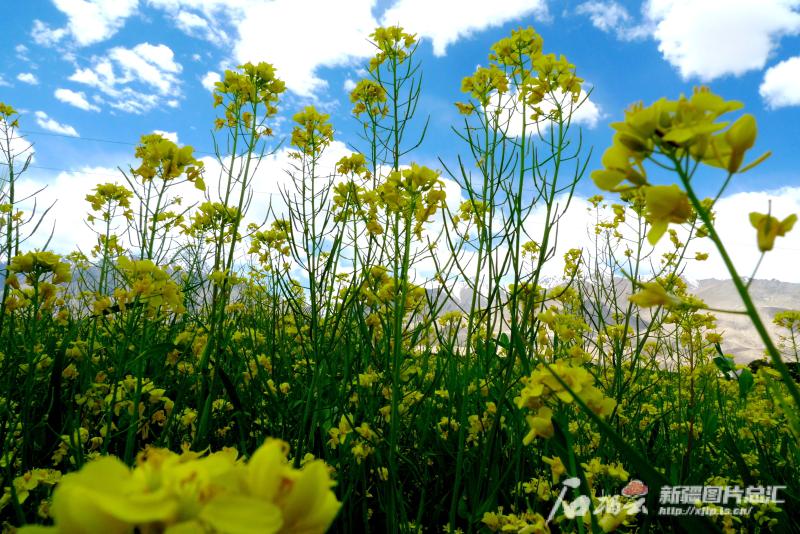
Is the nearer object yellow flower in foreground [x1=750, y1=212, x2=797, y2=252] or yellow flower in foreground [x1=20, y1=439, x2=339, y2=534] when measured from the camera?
yellow flower in foreground [x1=20, y1=439, x2=339, y2=534]

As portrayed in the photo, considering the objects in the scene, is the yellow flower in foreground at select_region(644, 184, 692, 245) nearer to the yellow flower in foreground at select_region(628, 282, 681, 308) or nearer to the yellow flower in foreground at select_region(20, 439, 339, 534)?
the yellow flower in foreground at select_region(628, 282, 681, 308)

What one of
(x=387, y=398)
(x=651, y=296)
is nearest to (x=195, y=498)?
(x=651, y=296)

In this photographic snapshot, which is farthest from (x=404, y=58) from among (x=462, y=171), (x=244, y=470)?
(x=244, y=470)

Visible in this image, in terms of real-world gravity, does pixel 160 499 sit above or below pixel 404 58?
below

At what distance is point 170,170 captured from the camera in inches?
65.2

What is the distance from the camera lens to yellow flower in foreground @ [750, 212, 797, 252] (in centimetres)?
53

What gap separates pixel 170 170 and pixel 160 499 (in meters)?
1.59

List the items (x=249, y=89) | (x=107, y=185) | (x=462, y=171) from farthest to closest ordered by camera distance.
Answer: (x=107, y=185) → (x=249, y=89) → (x=462, y=171)

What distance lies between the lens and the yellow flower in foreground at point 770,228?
0.53m

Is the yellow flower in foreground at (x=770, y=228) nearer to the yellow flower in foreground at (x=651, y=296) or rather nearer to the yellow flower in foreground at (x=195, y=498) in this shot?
the yellow flower in foreground at (x=651, y=296)

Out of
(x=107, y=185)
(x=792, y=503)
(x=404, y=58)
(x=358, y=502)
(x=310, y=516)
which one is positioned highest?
(x=404, y=58)

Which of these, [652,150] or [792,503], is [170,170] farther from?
[792,503]

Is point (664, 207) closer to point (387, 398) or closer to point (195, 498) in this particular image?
point (195, 498)

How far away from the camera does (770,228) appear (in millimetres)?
536
